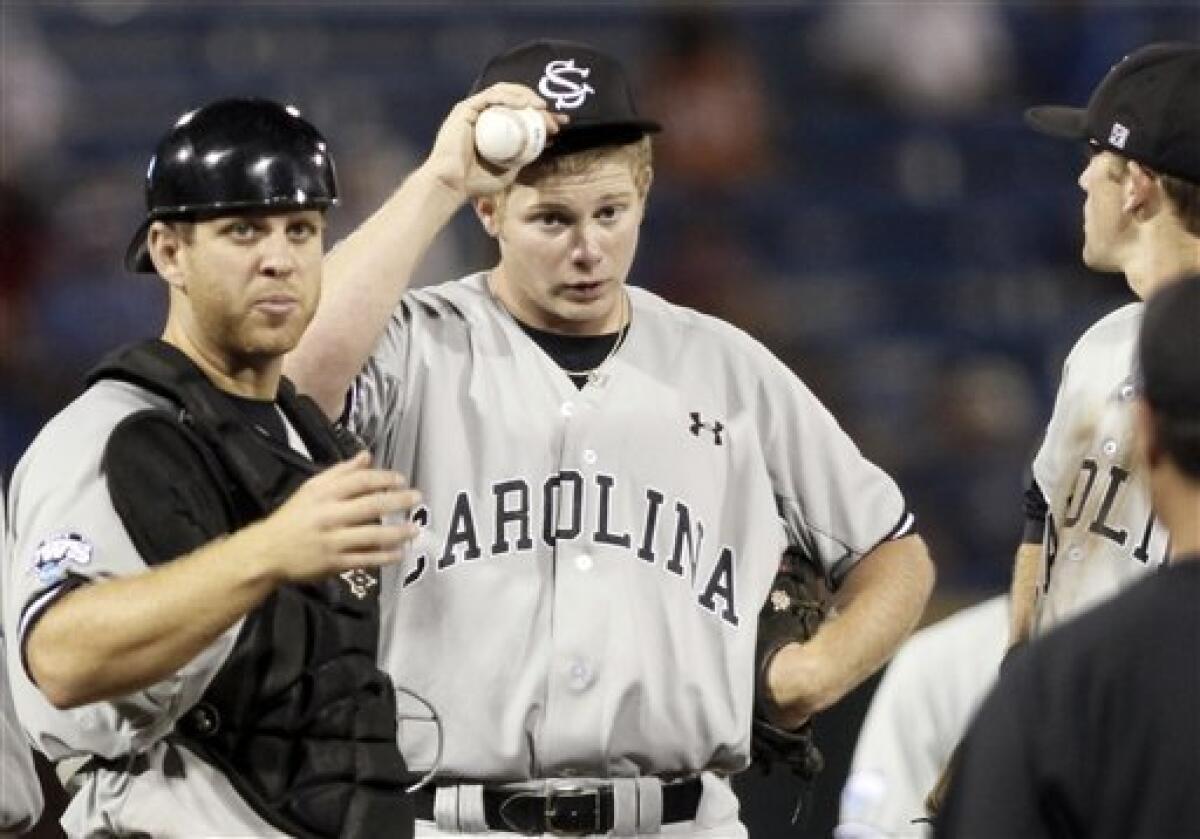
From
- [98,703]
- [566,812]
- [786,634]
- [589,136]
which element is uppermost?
[589,136]

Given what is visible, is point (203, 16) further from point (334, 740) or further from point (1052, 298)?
point (334, 740)

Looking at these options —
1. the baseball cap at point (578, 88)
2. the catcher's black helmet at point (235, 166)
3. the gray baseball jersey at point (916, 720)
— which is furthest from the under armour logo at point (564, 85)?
the gray baseball jersey at point (916, 720)

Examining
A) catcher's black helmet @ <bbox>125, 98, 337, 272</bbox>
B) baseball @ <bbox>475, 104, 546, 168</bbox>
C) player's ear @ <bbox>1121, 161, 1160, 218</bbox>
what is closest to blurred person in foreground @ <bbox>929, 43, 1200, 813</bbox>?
player's ear @ <bbox>1121, 161, 1160, 218</bbox>

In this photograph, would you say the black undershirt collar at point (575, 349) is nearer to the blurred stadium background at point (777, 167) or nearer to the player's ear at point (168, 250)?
the player's ear at point (168, 250)

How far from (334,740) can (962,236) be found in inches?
244

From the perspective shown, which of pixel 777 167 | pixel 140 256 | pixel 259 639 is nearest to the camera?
pixel 259 639

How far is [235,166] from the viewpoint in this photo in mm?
3404

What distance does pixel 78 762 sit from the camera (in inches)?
134

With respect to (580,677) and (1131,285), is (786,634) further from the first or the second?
(1131,285)

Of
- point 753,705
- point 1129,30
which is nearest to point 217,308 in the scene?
point 753,705

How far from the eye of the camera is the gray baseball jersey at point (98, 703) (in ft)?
10.5

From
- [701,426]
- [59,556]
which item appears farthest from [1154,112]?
[59,556]

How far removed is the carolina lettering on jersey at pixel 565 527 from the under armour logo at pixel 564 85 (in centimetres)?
56

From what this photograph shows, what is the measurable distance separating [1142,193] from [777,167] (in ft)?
17.2
